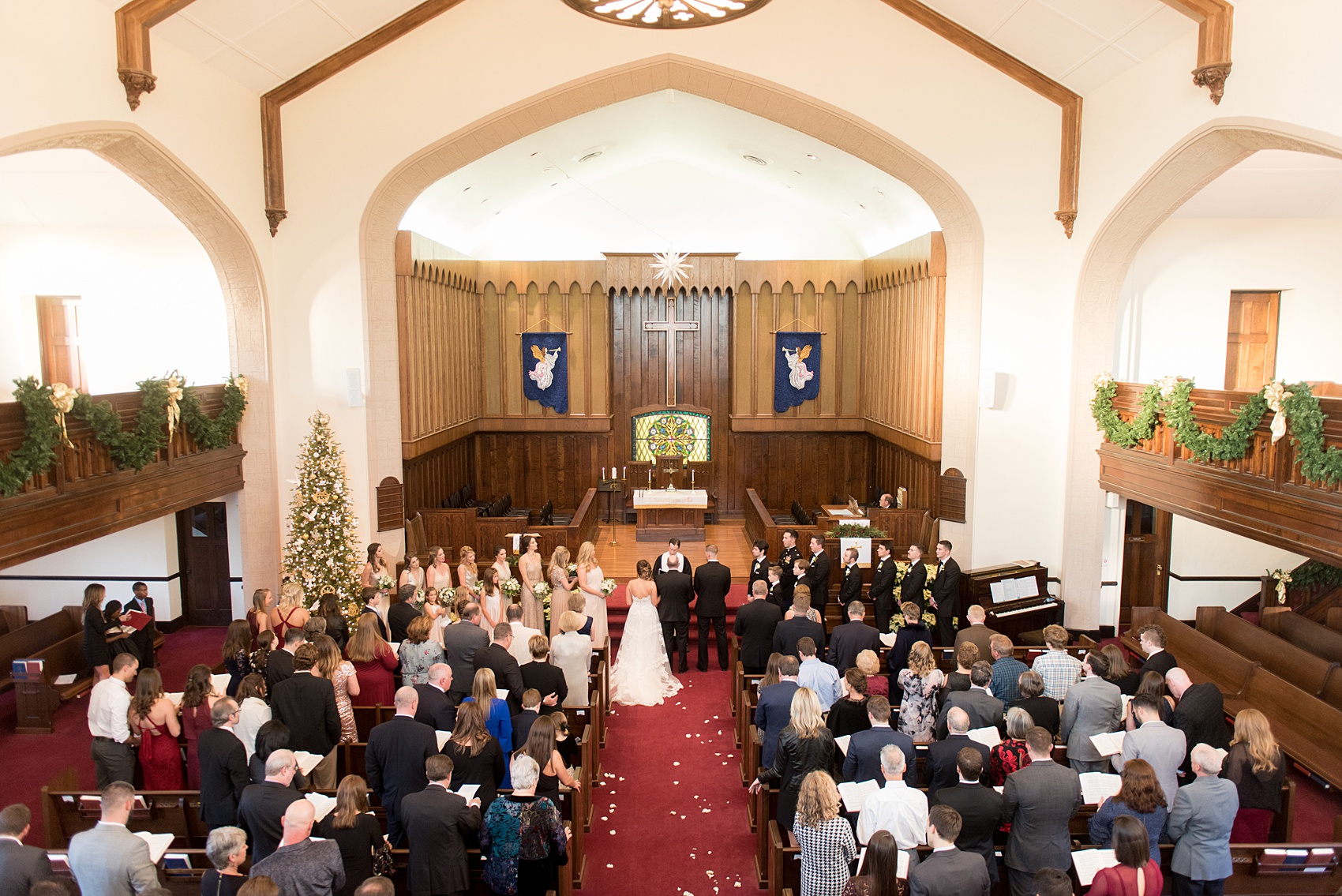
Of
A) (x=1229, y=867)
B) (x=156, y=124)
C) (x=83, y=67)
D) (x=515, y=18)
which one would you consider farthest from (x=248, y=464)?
(x=1229, y=867)

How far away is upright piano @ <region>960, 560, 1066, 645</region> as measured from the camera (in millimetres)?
10750

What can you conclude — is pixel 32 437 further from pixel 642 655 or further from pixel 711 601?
pixel 711 601

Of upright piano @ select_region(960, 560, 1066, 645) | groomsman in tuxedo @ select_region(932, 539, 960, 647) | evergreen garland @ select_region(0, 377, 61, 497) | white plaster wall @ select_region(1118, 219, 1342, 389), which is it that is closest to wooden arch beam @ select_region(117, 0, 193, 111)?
evergreen garland @ select_region(0, 377, 61, 497)

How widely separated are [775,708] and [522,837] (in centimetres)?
213

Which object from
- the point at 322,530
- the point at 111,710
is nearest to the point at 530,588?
the point at 322,530

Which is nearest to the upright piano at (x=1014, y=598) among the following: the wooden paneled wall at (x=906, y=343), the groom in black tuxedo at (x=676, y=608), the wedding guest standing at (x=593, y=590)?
the wooden paneled wall at (x=906, y=343)

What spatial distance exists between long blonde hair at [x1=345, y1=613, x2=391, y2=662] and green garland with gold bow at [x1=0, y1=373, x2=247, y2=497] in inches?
111

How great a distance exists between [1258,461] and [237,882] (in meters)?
8.18

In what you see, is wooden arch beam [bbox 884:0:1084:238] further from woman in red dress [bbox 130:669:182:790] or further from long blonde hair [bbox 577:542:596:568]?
woman in red dress [bbox 130:669:182:790]

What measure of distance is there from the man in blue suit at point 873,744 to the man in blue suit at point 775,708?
0.75 m

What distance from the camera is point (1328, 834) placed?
701 cm

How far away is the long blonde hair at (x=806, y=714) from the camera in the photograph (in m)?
5.37

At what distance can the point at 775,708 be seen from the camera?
20.5ft

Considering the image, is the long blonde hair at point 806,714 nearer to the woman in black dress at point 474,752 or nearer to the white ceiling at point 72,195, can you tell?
the woman in black dress at point 474,752
